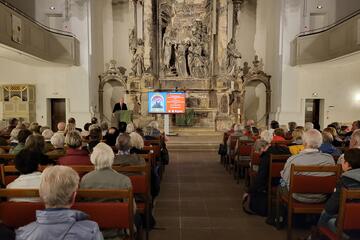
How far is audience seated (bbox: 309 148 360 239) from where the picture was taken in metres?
2.47

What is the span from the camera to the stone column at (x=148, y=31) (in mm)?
13422

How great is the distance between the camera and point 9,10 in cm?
848

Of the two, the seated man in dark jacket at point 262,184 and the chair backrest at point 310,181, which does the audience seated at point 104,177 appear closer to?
the chair backrest at point 310,181

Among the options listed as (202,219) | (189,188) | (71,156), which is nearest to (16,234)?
(71,156)

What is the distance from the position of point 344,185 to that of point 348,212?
33 cm

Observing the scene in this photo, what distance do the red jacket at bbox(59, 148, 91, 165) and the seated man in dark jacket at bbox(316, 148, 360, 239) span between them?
2.43 m

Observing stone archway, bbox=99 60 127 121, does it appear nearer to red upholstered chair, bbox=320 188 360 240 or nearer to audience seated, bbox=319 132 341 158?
audience seated, bbox=319 132 341 158

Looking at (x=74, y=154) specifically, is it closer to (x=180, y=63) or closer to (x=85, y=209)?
(x=85, y=209)

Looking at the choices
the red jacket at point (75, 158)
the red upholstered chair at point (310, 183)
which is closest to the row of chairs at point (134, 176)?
the red jacket at point (75, 158)

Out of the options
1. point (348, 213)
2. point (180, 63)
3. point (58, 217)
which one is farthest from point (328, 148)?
point (180, 63)

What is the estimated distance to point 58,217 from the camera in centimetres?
159

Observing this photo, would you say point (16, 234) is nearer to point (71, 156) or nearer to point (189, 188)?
point (71, 156)

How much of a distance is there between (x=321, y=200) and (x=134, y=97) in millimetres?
10655

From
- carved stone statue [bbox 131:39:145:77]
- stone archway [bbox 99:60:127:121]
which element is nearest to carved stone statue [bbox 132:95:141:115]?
stone archway [bbox 99:60:127:121]
